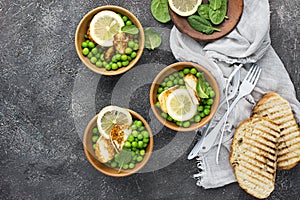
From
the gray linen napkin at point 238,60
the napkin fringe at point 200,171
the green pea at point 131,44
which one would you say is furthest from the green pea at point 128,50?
the napkin fringe at point 200,171

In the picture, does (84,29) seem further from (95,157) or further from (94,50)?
(95,157)

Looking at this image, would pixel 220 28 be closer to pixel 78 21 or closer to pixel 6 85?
pixel 78 21

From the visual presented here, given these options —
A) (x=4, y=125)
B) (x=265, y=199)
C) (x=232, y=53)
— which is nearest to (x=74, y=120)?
(x=4, y=125)

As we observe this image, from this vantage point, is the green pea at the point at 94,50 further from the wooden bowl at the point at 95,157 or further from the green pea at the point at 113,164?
the green pea at the point at 113,164

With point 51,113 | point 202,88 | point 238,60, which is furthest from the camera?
point 51,113

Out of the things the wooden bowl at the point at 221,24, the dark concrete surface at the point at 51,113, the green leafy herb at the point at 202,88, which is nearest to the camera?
the green leafy herb at the point at 202,88

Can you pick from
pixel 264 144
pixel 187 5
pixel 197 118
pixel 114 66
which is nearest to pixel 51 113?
pixel 114 66

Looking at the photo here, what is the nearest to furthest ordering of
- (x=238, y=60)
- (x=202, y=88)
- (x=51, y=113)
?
(x=202, y=88) < (x=238, y=60) < (x=51, y=113)
